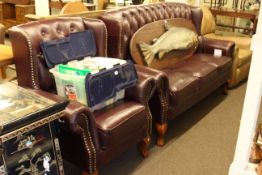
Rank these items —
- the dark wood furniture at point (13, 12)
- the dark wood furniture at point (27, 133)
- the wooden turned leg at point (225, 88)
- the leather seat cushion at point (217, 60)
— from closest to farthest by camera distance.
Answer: the dark wood furniture at point (27, 133)
the leather seat cushion at point (217, 60)
the wooden turned leg at point (225, 88)
the dark wood furniture at point (13, 12)

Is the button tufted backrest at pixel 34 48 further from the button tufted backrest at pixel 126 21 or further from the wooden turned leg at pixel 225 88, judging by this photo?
the wooden turned leg at pixel 225 88

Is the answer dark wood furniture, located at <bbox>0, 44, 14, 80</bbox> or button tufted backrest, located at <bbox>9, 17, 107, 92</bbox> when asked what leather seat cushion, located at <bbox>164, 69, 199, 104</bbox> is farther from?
dark wood furniture, located at <bbox>0, 44, 14, 80</bbox>

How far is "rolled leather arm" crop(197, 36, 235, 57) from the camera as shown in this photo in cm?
359

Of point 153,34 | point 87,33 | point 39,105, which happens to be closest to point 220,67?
point 153,34

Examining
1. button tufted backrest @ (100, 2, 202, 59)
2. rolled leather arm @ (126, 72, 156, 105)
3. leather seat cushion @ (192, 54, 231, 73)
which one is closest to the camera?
rolled leather arm @ (126, 72, 156, 105)

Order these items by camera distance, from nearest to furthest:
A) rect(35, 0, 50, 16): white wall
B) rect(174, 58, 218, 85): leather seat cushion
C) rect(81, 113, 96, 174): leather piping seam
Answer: rect(81, 113, 96, 174): leather piping seam, rect(174, 58, 218, 85): leather seat cushion, rect(35, 0, 50, 16): white wall

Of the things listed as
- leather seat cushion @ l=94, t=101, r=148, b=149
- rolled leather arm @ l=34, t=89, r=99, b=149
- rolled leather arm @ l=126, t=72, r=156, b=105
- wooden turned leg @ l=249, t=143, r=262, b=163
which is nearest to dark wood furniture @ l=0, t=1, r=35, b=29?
rolled leather arm @ l=126, t=72, r=156, b=105

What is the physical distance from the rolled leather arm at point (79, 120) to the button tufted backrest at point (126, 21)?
1.01m

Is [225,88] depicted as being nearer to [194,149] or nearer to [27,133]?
[194,149]

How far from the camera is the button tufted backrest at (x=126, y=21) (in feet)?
8.82

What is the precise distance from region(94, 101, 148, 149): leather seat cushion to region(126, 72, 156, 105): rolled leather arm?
2.2 inches

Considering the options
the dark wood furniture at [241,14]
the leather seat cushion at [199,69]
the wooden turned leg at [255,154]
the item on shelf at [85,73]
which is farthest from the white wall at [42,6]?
the dark wood furniture at [241,14]

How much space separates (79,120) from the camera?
1.78 metres

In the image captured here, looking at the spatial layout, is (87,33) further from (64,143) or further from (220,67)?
(220,67)
